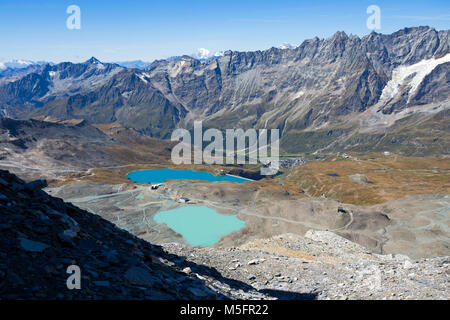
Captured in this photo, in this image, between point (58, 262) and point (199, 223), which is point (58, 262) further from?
point (199, 223)

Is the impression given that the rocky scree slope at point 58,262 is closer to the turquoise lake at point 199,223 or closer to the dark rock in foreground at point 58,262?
the dark rock in foreground at point 58,262

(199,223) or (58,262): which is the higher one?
(58,262)

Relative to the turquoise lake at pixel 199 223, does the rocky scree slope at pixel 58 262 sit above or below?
above

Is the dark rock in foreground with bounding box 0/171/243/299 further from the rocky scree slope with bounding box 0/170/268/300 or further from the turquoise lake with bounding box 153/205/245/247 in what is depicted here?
the turquoise lake with bounding box 153/205/245/247

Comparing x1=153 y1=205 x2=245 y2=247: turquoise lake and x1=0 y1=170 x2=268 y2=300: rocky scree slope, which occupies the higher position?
x1=0 y1=170 x2=268 y2=300: rocky scree slope

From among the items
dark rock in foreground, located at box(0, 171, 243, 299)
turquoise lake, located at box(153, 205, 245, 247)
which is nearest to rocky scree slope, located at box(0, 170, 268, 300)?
dark rock in foreground, located at box(0, 171, 243, 299)

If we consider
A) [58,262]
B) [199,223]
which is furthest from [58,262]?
[199,223]

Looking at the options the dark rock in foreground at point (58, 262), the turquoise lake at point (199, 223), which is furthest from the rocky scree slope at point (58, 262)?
the turquoise lake at point (199, 223)

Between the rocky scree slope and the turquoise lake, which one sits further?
the turquoise lake
